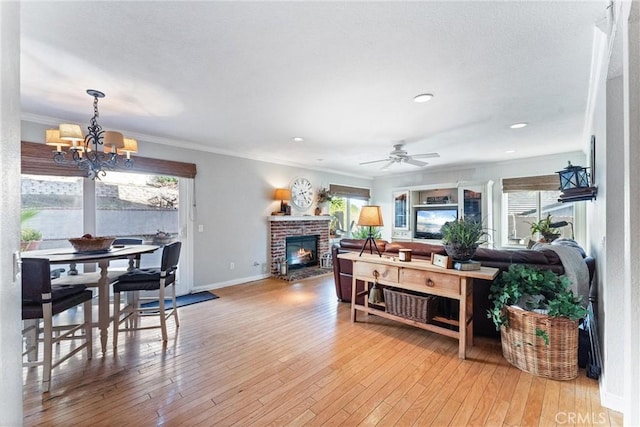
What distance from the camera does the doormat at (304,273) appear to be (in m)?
5.18

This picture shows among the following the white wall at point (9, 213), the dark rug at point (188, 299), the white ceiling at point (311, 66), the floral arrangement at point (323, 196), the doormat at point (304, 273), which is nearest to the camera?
the white wall at point (9, 213)

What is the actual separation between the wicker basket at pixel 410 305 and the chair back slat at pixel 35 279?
9.47 ft

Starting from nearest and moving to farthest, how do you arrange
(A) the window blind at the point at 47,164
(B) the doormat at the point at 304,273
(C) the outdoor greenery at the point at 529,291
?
(C) the outdoor greenery at the point at 529,291
(A) the window blind at the point at 47,164
(B) the doormat at the point at 304,273

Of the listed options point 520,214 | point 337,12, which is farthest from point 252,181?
point 520,214

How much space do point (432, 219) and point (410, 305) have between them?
449 cm

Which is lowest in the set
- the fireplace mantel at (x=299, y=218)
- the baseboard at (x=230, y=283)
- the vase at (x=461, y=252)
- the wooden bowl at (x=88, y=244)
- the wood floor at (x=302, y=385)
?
the wood floor at (x=302, y=385)

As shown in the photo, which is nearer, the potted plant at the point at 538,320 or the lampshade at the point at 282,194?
the potted plant at the point at 538,320

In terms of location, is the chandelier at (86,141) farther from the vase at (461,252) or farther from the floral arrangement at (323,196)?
the floral arrangement at (323,196)

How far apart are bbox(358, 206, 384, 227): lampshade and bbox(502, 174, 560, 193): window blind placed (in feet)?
13.1

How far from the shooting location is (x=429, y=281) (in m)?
2.60

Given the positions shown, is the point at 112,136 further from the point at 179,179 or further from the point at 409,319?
the point at 409,319

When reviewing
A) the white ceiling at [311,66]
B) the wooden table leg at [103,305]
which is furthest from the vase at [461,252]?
the wooden table leg at [103,305]

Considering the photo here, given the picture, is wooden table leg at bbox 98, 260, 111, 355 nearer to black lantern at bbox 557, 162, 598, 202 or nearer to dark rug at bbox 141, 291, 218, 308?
dark rug at bbox 141, 291, 218, 308

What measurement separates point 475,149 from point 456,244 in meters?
2.86
